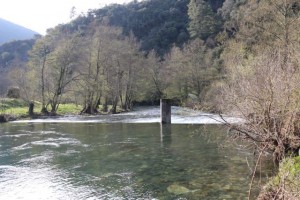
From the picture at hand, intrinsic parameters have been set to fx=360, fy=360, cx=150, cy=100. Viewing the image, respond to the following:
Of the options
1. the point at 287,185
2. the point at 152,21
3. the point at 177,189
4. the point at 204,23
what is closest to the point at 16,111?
the point at 177,189

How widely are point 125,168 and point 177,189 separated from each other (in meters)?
4.15

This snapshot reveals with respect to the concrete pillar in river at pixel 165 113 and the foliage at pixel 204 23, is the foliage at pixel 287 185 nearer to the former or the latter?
the concrete pillar in river at pixel 165 113

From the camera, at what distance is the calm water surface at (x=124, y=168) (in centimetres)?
1198

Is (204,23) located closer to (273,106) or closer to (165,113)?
(165,113)

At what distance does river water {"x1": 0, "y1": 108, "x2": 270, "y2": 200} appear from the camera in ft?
39.3

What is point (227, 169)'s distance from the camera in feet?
47.6

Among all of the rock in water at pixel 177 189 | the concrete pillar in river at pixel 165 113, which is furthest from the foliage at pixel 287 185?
the concrete pillar in river at pixel 165 113

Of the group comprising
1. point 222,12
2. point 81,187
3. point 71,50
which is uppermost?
point 222,12

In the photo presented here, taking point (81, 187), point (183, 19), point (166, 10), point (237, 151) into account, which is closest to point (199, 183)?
point (81, 187)

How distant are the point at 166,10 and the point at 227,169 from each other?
119 meters

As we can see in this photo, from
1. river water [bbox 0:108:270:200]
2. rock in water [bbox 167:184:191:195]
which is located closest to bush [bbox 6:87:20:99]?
river water [bbox 0:108:270:200]

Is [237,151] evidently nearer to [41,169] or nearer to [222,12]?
[41,169]

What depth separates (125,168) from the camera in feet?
51.6

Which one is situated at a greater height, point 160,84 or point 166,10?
point 166,10
